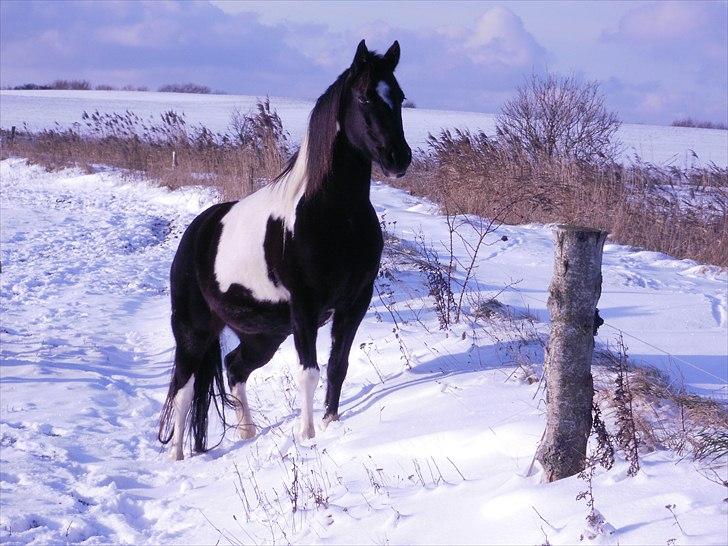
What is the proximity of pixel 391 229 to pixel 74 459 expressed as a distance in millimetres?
6684

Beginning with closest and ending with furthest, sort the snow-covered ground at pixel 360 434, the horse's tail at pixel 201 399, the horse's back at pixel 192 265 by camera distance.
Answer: the snow-covered ground at pixel 360 434 < the horse's back at pixel 192 265 < the horse's tail at pixel 201 399

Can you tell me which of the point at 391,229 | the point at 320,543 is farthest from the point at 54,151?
the point at 320,543

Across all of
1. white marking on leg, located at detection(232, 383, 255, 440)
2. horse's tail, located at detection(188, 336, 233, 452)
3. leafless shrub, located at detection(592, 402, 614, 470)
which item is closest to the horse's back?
horse's tail, located at detection(188, 336, 233, 452)

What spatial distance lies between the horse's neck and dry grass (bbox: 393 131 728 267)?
245 inches

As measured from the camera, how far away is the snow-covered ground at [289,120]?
29.6 m

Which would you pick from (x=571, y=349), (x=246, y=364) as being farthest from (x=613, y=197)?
(x=571, y=349)

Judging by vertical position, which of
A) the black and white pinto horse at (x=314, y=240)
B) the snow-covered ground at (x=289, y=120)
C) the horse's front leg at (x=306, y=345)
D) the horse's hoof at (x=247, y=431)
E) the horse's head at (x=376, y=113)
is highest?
the snow-covered ground at (x=289, y=120)

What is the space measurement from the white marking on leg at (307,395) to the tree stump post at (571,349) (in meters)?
1.79

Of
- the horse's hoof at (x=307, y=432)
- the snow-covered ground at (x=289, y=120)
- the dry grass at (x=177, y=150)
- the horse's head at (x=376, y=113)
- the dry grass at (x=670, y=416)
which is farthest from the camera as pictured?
the snow-covered ground at (x=289, y=120)

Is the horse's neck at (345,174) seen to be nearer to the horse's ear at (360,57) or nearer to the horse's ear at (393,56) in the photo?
the horse's ear at (360,57)

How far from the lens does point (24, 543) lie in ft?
12.4

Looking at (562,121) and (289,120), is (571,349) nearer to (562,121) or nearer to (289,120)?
(562,121)

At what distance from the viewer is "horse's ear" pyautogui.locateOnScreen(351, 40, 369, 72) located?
14.3 feet

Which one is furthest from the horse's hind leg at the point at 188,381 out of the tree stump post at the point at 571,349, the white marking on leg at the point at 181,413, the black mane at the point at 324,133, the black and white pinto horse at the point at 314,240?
the tree stump post at the point at 571,349
